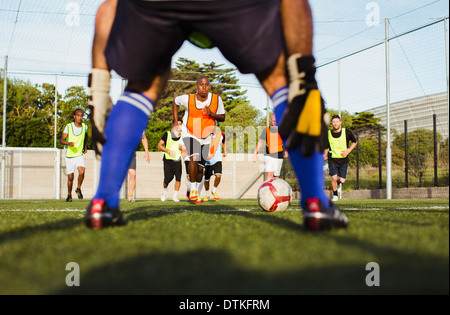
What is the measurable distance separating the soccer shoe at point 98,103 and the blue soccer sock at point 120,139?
4cm

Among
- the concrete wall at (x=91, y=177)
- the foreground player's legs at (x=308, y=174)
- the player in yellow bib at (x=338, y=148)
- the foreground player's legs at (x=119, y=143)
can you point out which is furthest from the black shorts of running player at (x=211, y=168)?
the foreground player's legs at (x=308, y=174)

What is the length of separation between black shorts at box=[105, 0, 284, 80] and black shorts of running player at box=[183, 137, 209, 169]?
6.55m

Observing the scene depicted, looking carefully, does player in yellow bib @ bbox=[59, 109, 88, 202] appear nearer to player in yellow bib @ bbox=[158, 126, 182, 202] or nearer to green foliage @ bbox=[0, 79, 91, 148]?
player in yellow bib @ bbox=[158, 126, 182, 202]

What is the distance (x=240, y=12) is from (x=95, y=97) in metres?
0.85

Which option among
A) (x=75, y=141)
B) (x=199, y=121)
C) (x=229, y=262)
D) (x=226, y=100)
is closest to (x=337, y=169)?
(x=199, y=121)

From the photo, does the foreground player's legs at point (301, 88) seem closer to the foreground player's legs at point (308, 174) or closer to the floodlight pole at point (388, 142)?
the foreground player's legs at point (308, 174)

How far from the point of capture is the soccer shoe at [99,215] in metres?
2.03

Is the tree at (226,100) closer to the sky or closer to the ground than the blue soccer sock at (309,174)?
closer to the sky

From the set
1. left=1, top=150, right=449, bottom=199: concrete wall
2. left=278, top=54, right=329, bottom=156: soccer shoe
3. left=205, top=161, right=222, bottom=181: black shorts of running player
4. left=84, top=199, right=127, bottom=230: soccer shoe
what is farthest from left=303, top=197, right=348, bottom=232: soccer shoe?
left=1, top=150, right=449, bottom=199: concrete wall

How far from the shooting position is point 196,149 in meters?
8.70

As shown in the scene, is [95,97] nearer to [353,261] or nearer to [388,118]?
[353,261]

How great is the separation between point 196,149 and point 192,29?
668 centimetres

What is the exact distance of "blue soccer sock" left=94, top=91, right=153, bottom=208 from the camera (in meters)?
2.13

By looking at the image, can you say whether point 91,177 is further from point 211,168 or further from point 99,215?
point 99,215
